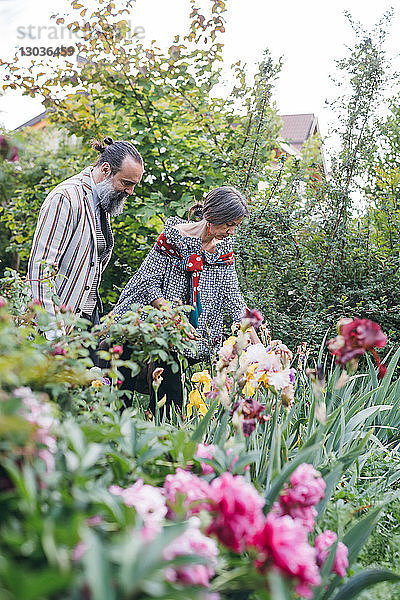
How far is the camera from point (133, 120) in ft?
14.9

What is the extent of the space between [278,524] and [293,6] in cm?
421

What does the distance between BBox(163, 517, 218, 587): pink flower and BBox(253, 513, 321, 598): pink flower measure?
8 cm

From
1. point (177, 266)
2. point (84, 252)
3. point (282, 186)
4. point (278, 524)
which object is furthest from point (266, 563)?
point (282, 186)

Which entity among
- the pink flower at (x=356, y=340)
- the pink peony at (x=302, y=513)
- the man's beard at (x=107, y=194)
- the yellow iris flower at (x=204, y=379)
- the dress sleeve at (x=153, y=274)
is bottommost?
the pink peony at (x=302, y=513)

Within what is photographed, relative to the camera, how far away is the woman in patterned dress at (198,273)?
3.03m

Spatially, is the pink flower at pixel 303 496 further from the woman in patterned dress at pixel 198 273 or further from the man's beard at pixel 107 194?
the man's beard at pixel 107 194

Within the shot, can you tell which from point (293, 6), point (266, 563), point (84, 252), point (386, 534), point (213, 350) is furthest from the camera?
point (293, 6)

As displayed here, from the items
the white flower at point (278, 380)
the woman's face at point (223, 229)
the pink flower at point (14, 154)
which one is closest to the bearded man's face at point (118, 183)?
the woman's face at point (223, 229)

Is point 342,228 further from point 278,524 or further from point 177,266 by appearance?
point 278,524

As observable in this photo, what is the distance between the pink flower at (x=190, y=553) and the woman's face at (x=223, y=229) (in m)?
2.26

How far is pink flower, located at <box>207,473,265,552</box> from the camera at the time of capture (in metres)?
0.92

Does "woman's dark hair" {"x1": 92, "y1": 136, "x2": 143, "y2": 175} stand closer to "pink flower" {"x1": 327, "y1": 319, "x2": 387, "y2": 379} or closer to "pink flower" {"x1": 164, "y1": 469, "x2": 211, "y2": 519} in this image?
"pink flower" {"x1": 327, "y1": 319, "x2": 387, "y2": 379}

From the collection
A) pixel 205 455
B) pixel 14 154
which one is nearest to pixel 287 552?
pixel 205 455

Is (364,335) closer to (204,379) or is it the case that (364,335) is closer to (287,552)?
(287,552)
